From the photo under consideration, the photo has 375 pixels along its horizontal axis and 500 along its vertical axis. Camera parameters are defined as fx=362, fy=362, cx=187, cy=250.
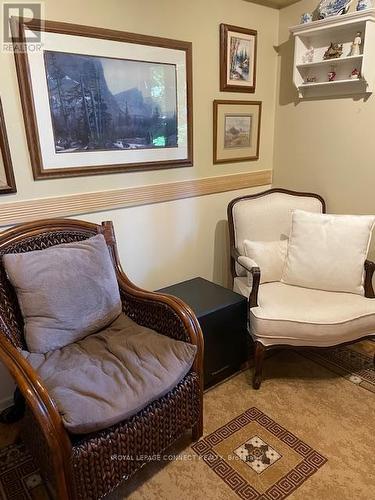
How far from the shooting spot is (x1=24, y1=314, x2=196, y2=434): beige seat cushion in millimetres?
1204

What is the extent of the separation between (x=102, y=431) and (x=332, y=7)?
2547 millimetres

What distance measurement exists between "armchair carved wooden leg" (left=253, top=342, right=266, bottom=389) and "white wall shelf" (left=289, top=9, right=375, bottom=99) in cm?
166

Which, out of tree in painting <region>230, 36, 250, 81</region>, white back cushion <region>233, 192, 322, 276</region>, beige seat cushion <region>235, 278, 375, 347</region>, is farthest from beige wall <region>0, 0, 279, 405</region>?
beige seat cushion <region>235, 278, 375, 347</region>

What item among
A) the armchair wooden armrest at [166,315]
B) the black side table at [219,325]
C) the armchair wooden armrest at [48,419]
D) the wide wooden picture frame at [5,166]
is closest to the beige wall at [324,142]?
the black side table at [219,325]

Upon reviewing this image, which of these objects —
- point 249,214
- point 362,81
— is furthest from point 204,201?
point 362,81

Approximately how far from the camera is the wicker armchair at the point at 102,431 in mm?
1149

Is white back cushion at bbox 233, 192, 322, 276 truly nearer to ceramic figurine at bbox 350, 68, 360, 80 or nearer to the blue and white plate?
ceramic figurine at bbox 350, 68, 360, 80

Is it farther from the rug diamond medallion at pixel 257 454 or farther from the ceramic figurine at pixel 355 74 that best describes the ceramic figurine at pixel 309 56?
the rug diamond medallion at pixel 257 454

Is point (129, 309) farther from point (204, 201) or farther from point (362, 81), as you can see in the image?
point (362, 81)

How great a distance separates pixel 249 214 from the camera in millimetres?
2422

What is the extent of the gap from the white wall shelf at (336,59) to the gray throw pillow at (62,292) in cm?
183

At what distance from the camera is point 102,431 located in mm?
1243

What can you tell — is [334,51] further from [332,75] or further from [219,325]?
[219,325]

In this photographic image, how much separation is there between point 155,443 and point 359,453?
92cm
